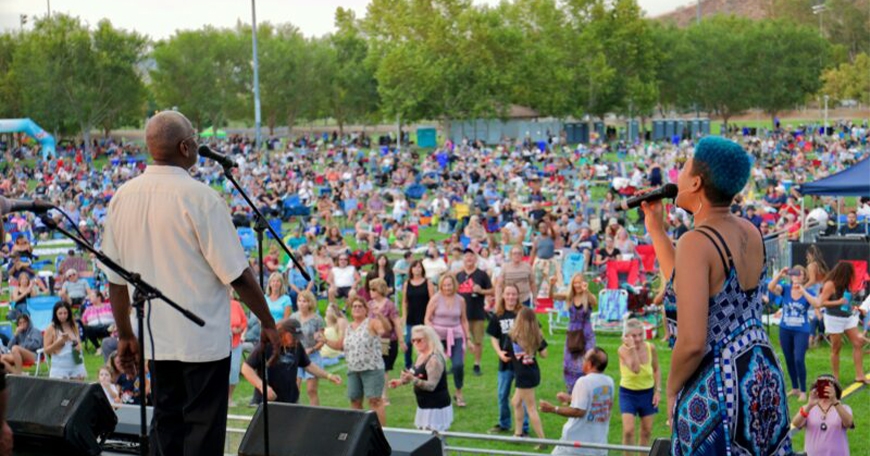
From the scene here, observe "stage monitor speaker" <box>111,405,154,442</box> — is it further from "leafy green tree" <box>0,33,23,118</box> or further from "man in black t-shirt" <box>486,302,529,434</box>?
"leafy green tree" <box>0,33,23,118</box>

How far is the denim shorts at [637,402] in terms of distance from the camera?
9172 millimetres

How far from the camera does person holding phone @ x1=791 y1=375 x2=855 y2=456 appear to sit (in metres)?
7.76

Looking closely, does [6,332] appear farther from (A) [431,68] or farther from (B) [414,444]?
(A) [431,68]

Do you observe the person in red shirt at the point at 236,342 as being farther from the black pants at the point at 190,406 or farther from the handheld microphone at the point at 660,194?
the handheld microphone at the point at 660,194

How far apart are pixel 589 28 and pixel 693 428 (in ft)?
251

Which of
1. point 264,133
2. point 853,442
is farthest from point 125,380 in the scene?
point 264,133

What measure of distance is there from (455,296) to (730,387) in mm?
8574

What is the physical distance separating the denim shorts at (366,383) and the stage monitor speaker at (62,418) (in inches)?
172

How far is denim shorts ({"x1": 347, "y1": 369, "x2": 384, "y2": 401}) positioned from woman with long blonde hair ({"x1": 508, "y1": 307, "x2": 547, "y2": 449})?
1172mm

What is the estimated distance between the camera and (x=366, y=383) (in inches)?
403

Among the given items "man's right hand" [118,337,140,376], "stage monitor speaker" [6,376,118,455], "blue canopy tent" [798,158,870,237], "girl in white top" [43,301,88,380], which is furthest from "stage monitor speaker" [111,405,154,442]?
"blue canopy tent" [798,158,870,237]

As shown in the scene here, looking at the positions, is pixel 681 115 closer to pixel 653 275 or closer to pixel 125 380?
pixel 653 275

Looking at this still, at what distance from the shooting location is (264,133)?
8969 centimetres

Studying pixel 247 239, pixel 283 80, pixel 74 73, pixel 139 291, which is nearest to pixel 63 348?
pixel 139 291
